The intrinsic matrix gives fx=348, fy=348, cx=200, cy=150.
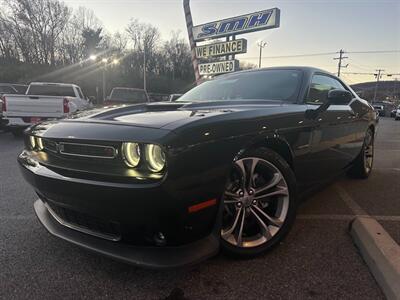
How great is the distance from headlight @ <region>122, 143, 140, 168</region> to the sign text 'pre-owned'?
42.9 feet

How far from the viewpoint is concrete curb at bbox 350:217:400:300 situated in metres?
2.04

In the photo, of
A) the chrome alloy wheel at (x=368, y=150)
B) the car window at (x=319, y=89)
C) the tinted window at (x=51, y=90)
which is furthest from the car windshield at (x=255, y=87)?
the tinted window at (x=51, y=90)

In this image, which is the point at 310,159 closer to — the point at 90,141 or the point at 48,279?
the point at 90,141

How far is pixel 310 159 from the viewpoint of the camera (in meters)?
2.99

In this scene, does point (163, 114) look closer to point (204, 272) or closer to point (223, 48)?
point (204, 272)

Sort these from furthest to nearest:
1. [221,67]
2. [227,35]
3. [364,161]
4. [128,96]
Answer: [227,35], [221,67], [128,96], [364,161]

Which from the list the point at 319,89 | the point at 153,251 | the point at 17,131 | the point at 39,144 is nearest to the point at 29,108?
the point at 17,131

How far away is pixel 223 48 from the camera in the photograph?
48.2ft

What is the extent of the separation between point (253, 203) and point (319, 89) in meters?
1.70

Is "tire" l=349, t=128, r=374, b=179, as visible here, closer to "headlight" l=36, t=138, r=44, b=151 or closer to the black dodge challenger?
the black dodge challenger

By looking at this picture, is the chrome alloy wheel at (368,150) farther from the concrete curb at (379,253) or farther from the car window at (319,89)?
the concrete curb at (379,253)

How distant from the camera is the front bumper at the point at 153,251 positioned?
1.91 metres

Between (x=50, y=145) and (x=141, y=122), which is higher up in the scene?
(x=141, y=122)

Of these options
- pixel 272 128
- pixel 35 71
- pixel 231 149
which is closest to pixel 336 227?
pixel 272 128
